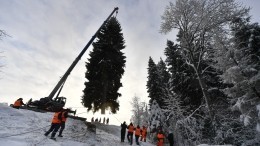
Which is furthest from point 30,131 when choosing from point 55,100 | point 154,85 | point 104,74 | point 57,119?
point 154,85

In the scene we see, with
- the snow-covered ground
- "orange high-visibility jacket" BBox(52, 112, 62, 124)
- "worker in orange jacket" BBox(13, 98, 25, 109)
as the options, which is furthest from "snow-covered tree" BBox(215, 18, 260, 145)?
"worker in orange jacket" BBox(13, 98, 25, 109)

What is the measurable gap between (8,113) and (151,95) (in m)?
21.5

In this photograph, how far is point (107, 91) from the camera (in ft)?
71.2

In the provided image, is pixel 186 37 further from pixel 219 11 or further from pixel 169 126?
pixel 169 126

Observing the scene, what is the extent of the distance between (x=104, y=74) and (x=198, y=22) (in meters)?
11.2

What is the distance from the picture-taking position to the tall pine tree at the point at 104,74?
826 inches

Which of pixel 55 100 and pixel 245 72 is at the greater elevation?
pixel 245 72

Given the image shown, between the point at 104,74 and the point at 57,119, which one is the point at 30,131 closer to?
the point at 57,119

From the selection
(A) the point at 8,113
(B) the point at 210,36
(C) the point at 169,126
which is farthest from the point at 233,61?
(A) the point at 8,113

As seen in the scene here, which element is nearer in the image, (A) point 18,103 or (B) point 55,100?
(A) point 18,103

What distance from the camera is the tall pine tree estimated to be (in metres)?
21.0

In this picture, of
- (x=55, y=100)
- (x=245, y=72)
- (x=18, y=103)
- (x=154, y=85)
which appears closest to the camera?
(x=18, y=103)

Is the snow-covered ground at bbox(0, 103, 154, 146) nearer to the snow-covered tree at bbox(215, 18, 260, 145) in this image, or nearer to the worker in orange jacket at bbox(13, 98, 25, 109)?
the worker in orange jacket at bbox(13, 98, 25, 109)

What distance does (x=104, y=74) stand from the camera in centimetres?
2188
